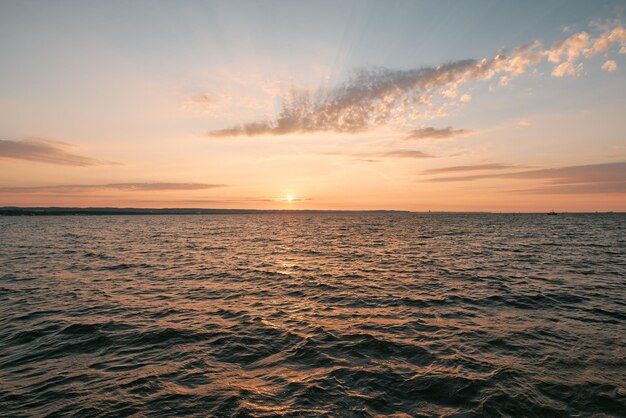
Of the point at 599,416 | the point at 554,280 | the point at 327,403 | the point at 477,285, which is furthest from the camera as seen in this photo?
the point at 554,280

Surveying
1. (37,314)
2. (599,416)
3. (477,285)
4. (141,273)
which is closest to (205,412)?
(599,416)

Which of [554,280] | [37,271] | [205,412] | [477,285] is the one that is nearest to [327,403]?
[205,412]

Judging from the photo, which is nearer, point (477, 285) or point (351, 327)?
point (351, 327)

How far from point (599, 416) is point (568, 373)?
2.60 m

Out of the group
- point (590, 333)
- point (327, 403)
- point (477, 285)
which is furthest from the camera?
point (477, 285)

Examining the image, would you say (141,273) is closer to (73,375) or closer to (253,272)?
(253,272)

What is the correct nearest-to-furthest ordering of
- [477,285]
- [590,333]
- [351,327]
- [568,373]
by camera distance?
[568,373] → [590,333] → [351,327] → [477,285]

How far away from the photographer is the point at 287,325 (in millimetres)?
16766

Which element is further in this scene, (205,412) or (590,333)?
(590,333)

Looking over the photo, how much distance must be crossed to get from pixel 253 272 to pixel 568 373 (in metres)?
25.1

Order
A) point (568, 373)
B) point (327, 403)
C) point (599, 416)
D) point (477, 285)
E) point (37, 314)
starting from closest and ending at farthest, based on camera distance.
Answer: point (599, 416) → point (327, 403) → point (568, 373) → point (37, 314) → point (477, 285)

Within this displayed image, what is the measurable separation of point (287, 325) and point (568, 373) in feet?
37.7

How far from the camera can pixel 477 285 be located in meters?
25.6

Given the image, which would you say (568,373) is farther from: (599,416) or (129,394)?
(129,394)
